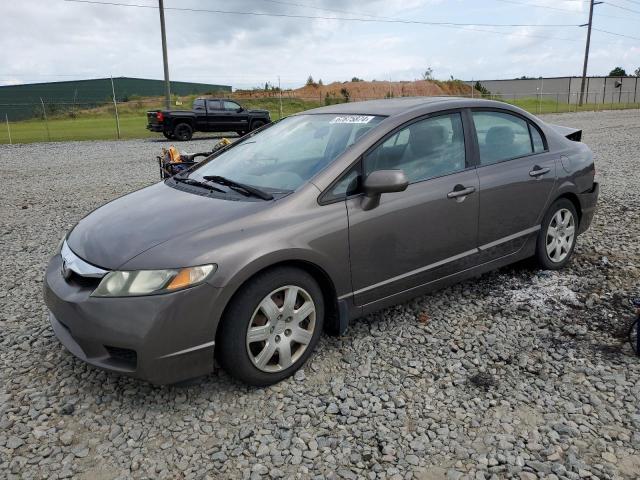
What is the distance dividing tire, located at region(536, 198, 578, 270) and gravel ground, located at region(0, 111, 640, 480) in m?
0.26

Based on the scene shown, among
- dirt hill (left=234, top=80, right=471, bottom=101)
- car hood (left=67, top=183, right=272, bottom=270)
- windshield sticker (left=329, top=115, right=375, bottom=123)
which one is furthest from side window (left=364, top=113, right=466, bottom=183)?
dirt hill (left=234, top=80, right=471, bottom=101)

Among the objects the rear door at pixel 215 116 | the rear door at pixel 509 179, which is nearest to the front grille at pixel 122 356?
the rear door at pixel 509 179

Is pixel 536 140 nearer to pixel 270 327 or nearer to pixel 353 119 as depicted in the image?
pixel 353 119

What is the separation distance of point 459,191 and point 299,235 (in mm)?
1380

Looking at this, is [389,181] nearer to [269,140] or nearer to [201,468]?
[269,140]

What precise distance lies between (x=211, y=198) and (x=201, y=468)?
1.59 m

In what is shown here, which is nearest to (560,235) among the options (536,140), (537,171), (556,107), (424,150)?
(537,171)

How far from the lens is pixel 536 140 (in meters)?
4.50

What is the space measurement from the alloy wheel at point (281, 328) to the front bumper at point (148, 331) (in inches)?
10.2

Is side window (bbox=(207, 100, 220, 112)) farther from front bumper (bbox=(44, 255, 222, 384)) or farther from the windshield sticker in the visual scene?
front bumper (bbox=(44, 255, 222, 384))

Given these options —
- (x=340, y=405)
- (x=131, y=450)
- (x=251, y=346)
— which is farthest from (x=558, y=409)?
(x=131, y=450)

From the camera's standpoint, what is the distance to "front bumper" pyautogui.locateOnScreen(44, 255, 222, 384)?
2.62 m

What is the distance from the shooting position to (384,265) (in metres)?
3.43

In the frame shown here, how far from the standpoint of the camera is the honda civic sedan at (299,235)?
2.70m
